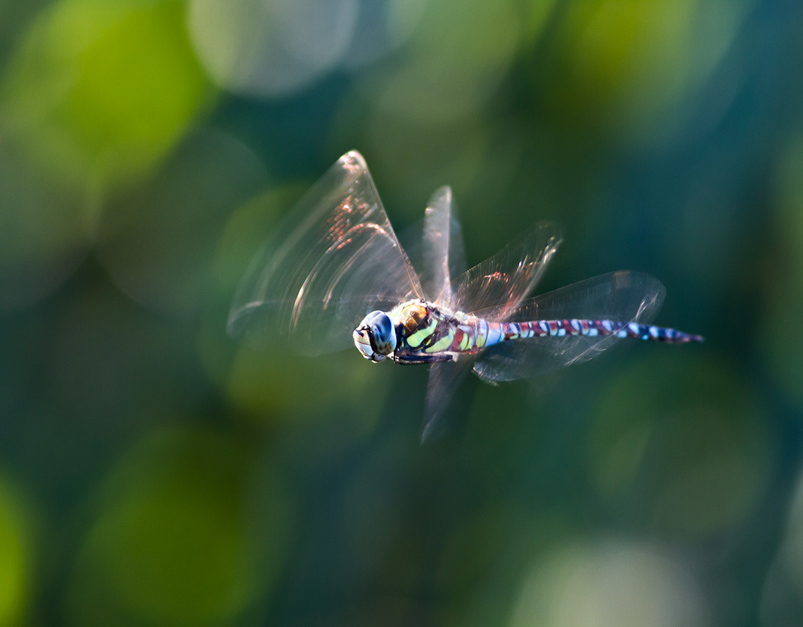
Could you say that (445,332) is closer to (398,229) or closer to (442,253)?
(442,253)

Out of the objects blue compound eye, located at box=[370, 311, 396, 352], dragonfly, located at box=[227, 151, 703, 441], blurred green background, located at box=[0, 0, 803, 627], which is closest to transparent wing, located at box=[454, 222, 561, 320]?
dragonfly, located at box=[227, 151, 703, 441]

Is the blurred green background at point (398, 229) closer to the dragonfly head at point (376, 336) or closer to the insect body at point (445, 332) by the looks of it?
the insect body at point (445, 332)

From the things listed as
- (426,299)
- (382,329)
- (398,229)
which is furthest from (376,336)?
(398,229)

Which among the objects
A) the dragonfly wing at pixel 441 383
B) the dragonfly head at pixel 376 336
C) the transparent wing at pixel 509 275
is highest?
the transparent wing at pixel 509 275

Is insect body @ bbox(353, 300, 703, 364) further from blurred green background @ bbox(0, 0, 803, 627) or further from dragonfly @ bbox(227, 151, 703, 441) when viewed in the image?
blurred green background @ bbox(0, 0, 803, 627)

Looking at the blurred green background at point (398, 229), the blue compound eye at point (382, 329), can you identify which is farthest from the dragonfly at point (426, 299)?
the blurred green background at point (398, 229)
